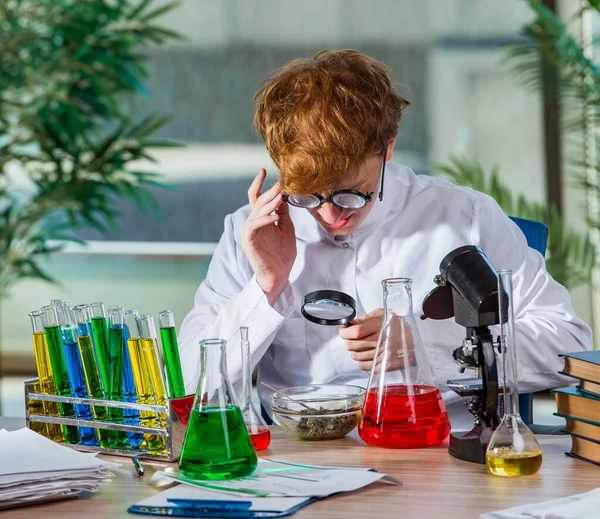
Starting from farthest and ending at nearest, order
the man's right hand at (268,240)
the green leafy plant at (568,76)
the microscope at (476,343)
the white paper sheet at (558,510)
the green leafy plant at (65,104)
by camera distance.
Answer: the green leafy plant at (65,104) → the green leafy plant at (568,76) → the man's right hand at (268,240) → the microscope at (476,343) → the white paper sheet at (558,510)

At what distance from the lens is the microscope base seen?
4.52 feet

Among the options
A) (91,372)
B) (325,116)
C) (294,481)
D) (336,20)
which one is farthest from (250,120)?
(294,481)

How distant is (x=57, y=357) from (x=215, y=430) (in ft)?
1.24

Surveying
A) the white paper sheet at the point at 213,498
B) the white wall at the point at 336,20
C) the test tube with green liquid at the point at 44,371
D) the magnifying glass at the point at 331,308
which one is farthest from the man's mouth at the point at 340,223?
the white wall at the point at 336,20

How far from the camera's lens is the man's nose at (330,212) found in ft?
5.96

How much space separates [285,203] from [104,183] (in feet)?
7.45

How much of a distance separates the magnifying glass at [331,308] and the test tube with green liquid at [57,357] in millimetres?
414

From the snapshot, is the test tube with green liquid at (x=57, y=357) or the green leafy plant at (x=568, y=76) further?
the green leafy plant at (x=568, y=76)

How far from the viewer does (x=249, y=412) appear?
1497mm

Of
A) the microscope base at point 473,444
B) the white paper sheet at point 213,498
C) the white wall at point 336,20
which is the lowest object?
the white paper sheet at point 213,498

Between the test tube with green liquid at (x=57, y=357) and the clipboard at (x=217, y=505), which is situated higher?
the test tube with green liquid at (x=57, y=357)

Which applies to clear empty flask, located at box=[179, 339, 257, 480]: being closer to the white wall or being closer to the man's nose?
the man's nose

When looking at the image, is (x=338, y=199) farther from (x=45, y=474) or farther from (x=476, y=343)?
(x=45, y=474)

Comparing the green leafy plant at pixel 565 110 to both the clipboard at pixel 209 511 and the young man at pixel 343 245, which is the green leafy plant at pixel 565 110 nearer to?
the young man at pixel 343 245
